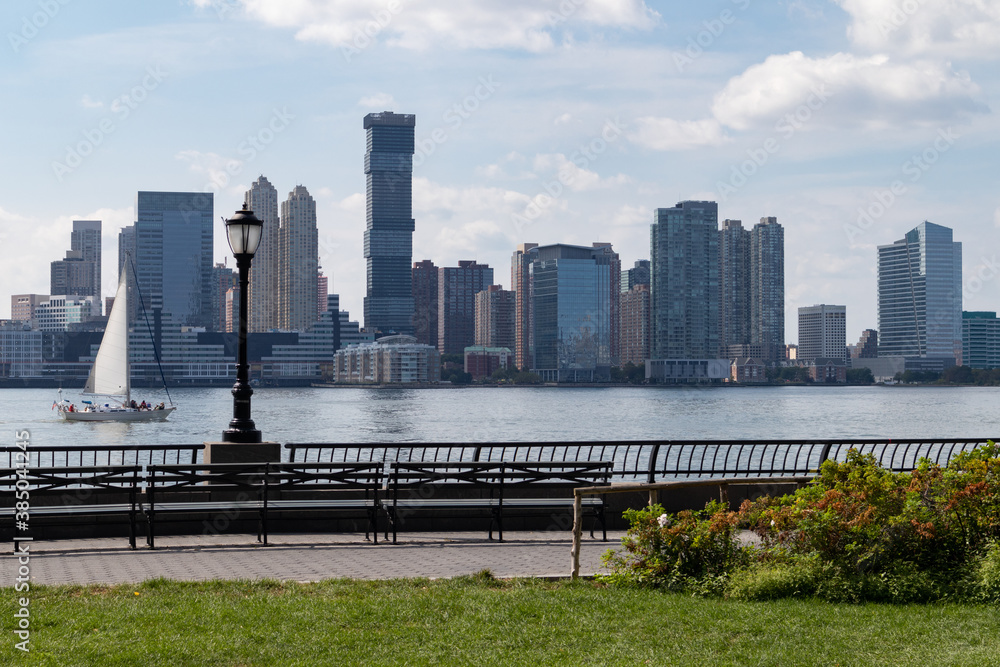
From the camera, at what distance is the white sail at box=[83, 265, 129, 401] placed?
8512 cm

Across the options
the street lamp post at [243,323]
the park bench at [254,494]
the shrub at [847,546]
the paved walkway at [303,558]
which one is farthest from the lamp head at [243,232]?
the shrub at [847,546]

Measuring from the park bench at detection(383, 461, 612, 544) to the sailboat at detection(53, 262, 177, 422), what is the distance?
7093cm

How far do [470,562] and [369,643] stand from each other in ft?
13.8

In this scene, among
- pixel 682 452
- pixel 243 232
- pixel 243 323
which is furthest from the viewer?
pixel 682 452

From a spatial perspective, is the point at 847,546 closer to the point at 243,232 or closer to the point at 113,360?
the point at 243,232

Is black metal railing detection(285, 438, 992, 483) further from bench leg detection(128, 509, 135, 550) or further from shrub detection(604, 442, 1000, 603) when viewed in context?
bench leg detection(128, 509, 135, 550)

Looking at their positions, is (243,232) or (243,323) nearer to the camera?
(243,323)

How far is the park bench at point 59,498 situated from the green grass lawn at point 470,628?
10.9 feet

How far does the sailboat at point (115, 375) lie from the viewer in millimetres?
83875

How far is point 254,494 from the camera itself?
14.0 meters

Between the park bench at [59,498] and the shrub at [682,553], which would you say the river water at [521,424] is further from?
the shrub at [682,553]

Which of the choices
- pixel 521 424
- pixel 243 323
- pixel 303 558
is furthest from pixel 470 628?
pixel 521 424

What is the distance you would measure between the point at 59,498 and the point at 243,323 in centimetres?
345

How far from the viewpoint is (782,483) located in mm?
13055
